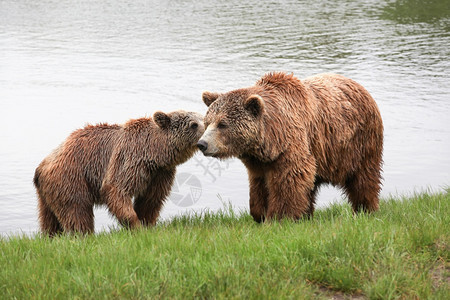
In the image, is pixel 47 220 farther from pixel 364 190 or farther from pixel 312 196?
pixel 364 190

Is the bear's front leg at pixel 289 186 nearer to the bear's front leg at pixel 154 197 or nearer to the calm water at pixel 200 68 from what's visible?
the bear's front leg at pixel 154 197

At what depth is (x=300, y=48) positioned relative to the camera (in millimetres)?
19922

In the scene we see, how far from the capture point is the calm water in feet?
34.9

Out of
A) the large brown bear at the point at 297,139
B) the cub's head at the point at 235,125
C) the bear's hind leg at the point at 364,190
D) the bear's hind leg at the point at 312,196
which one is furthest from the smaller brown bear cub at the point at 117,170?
the bear's hind leg at the point at 364,190

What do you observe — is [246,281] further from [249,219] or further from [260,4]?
[260,4]

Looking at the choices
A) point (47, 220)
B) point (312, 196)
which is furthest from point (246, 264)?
point (47, 220)

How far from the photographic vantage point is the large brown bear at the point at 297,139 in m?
6.23

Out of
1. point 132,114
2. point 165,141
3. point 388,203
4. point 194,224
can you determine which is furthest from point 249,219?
point 132,114

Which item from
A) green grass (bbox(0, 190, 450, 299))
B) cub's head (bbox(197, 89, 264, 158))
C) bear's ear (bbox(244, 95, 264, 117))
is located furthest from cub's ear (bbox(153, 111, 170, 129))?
green grass (bbox(0, 190, 450, 299))

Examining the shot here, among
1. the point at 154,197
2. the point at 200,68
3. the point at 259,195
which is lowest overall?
the point at 200,68

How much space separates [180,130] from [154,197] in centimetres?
83

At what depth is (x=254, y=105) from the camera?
621cm

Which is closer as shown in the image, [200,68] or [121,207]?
[121,207]

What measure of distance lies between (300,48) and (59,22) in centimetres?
1126
